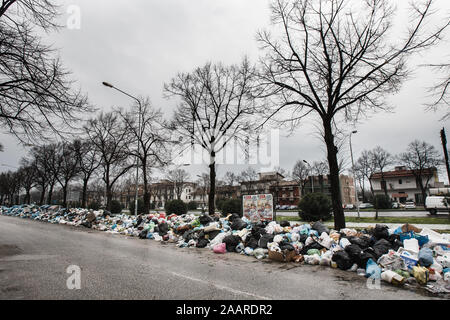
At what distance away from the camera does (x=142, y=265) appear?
5.68 meters

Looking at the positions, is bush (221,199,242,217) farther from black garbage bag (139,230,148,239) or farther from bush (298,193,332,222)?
black garbage bag (139,230,148,239)

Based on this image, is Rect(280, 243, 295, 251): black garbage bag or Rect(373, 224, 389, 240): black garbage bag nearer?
Rect(373, 224, 389, 240): black garbage bag

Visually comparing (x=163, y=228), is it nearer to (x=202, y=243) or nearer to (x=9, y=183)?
(x=202, y=243)

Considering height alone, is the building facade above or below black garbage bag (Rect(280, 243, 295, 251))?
above

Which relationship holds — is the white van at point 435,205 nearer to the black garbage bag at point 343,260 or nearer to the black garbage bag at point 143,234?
the black garbage bag at point 343,260

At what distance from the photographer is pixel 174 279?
458cm

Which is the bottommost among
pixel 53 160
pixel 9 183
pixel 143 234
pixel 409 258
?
pixel 143 234

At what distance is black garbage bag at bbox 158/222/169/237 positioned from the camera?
11159 mm

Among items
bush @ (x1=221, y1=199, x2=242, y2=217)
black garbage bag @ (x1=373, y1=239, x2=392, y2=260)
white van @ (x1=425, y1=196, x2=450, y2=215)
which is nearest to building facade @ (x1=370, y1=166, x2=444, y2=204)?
white van @ (x1=425, y1=196, x2=450, y2=215)

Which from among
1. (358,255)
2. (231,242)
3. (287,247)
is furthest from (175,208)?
(358,255)

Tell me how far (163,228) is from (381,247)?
28.9 feet
